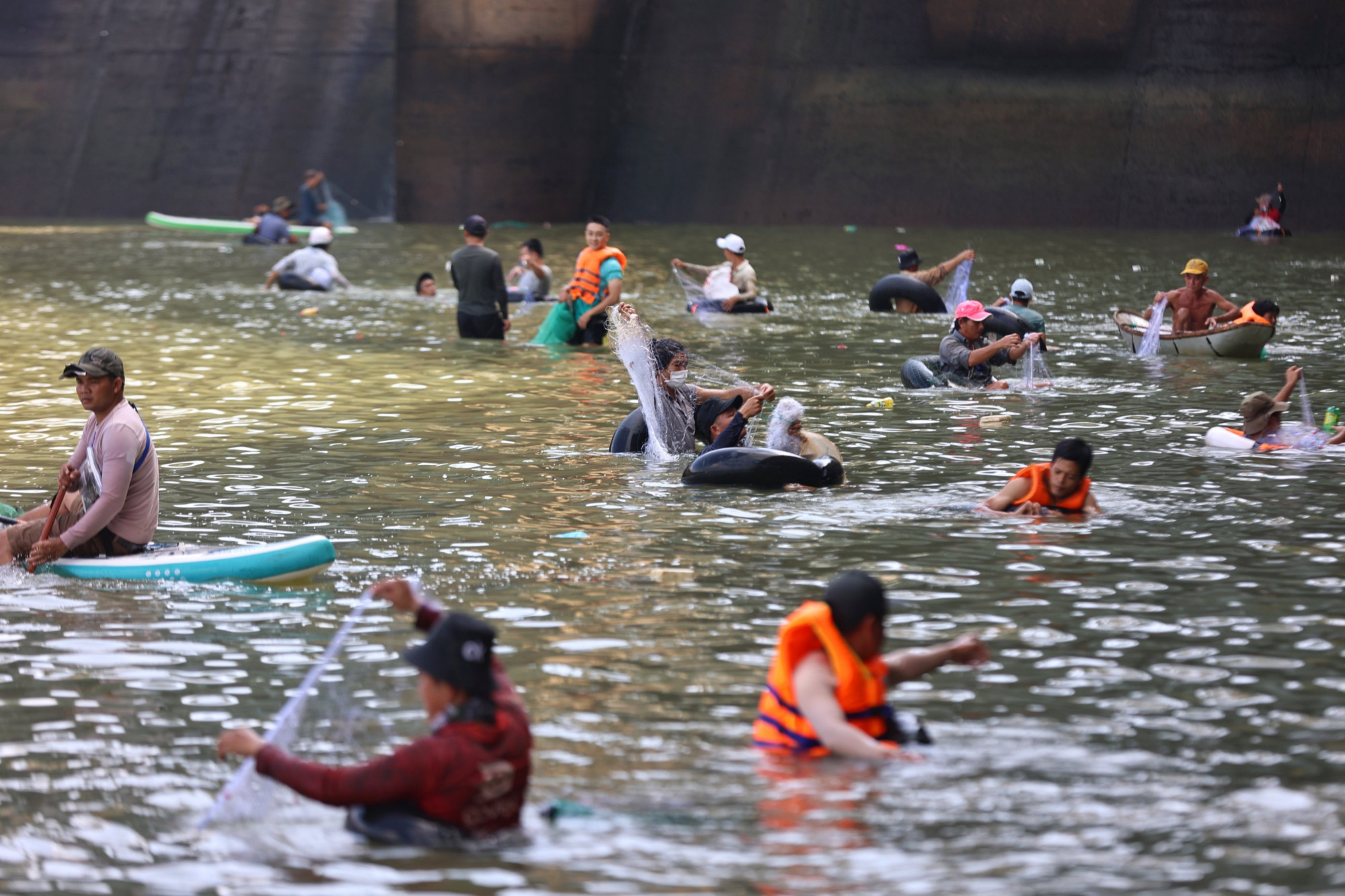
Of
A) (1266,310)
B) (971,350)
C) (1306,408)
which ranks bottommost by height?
(1306,408)

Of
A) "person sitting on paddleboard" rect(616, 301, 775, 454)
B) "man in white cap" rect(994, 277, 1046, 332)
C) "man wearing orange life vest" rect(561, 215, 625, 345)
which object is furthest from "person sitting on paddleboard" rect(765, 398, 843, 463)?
"man wearing orange life vest" rect(561, 215, 625, 345)

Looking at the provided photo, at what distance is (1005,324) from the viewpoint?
741 inches

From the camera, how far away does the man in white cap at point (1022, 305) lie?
1906 centimetres

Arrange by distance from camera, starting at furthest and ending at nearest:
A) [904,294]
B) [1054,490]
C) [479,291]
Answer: [904,294], [479,291], [1054,490]

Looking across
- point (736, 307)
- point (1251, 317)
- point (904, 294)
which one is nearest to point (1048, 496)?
point (1251, 317)

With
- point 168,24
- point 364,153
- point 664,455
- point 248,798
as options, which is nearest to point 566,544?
point 664,455

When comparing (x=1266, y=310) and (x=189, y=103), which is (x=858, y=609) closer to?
(x=1266, y=310)

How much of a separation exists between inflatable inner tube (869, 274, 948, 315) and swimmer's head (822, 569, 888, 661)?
18.3 m

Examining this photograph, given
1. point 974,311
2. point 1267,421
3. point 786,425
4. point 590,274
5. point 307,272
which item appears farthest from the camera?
point 307,272

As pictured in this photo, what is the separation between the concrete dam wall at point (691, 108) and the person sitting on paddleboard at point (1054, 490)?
2809 cm

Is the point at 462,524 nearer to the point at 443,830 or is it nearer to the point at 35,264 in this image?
the point at 443,830

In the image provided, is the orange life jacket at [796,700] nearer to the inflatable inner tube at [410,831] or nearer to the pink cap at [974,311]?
the inflatable inner tube at [410,831]

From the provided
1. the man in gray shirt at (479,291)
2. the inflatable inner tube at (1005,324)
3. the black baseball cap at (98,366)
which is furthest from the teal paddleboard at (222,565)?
the man in gray shirt at (479,291)

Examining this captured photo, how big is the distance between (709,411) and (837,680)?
23.2ft
